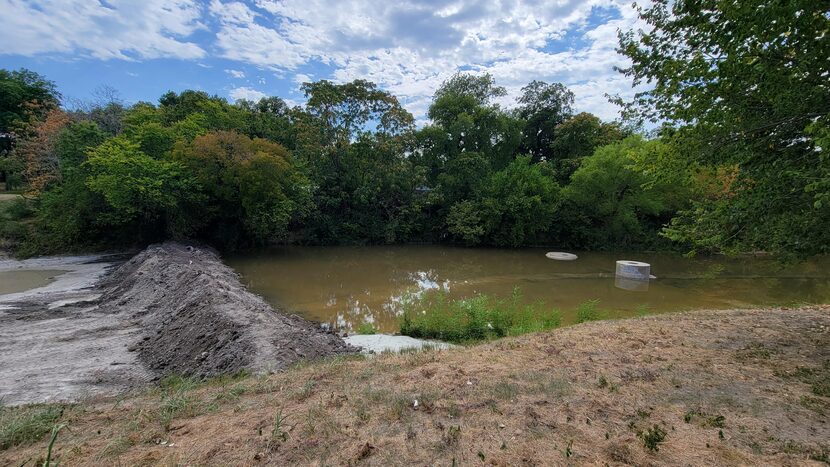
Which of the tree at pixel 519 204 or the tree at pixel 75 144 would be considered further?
the tree at pixel 519 204

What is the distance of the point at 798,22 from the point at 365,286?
12.4 m

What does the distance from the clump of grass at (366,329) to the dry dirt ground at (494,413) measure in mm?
3214

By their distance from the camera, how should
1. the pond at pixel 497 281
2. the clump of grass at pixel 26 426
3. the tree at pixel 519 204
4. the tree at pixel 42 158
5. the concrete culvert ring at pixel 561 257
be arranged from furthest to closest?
the tree at pixel 519 204, the concrete culvert ring at pixel 561 257, the tree at pixel 42 158, the pond at pixel 497 281, the clump of grass at pixel 26 426

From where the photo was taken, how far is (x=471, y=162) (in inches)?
1019

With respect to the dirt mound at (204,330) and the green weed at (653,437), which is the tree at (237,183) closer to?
the dirt mound at (204,330)

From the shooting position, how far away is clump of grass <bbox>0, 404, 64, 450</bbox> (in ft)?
10.5

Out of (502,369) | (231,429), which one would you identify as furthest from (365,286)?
(231,429)

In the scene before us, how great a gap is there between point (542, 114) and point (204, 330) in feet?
100

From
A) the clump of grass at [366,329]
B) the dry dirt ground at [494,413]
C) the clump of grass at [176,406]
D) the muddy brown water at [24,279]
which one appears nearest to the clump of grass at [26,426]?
the dry dirt ground at [494,413]

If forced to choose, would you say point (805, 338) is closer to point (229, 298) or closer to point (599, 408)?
point (599, 408)

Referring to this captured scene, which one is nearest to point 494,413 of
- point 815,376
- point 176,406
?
point 176,406

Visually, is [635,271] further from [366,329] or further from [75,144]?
[75,144]

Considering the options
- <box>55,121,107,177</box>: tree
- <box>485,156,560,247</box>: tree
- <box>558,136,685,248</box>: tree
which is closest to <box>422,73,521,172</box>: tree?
<box>485,156,560,247</box>: tree

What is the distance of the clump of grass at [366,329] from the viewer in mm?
8584
